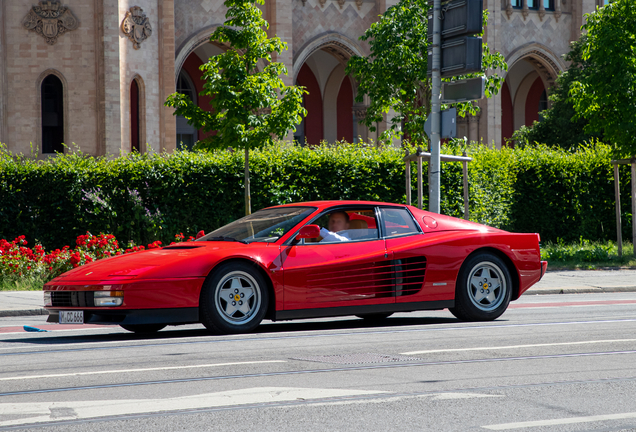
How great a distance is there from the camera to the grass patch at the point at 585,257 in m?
18.9

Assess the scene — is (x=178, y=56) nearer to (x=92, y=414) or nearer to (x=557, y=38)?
(x=557, y=38)

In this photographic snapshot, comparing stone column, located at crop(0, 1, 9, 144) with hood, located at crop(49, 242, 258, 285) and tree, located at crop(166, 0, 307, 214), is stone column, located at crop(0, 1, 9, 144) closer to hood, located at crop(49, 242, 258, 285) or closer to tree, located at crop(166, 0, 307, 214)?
tree, located at crop(166, 0, 307, 214)

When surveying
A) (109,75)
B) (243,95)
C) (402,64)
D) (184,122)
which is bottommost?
(243,95)

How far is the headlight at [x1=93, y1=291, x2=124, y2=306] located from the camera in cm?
764

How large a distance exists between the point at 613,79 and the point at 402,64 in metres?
4.72

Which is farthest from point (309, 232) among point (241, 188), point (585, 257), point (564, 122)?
point (564, 122)

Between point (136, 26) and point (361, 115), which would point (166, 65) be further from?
point (361, 115)

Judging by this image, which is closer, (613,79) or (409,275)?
(409,275)

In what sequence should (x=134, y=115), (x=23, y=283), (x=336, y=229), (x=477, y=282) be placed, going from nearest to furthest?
(x=336, y=229)
(x=477, y=282)
(x=23, y=283)
(x=134, y=115)

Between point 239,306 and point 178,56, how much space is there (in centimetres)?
2452

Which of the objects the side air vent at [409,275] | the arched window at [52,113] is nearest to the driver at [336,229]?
the side air vent at [409,275]

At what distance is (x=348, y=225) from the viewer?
908cm

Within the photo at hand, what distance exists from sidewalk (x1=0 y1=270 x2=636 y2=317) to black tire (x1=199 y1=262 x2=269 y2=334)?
170 inches

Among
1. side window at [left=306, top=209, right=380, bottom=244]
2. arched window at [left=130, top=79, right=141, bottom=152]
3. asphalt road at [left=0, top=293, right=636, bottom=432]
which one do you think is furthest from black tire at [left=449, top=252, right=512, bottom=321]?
arched window at [left=130, top=79, right=141, bottom=152]
